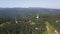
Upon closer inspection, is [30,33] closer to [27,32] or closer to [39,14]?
[27,32]

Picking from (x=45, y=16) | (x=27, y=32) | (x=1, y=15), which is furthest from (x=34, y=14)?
(x=27, y=32)

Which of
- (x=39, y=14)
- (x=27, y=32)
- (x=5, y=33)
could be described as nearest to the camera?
(x=5, y=33)

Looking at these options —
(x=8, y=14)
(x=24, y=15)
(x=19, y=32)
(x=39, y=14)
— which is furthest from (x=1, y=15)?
(x=19, y=32)

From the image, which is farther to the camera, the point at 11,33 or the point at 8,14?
the point at 8,14

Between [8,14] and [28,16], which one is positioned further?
[28,16]

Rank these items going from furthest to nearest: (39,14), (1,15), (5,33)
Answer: (39,14) → (1,15) → (5,33)

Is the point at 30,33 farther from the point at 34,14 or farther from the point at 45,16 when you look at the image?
the point at 34,14

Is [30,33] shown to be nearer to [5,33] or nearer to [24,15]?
[5,33]

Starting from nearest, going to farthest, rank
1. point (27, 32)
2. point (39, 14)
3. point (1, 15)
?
1. point (27, 32)
2. point (1, 15)
3. point (39, 14)

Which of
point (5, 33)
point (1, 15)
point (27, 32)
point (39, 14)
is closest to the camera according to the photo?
point (5, 33)
